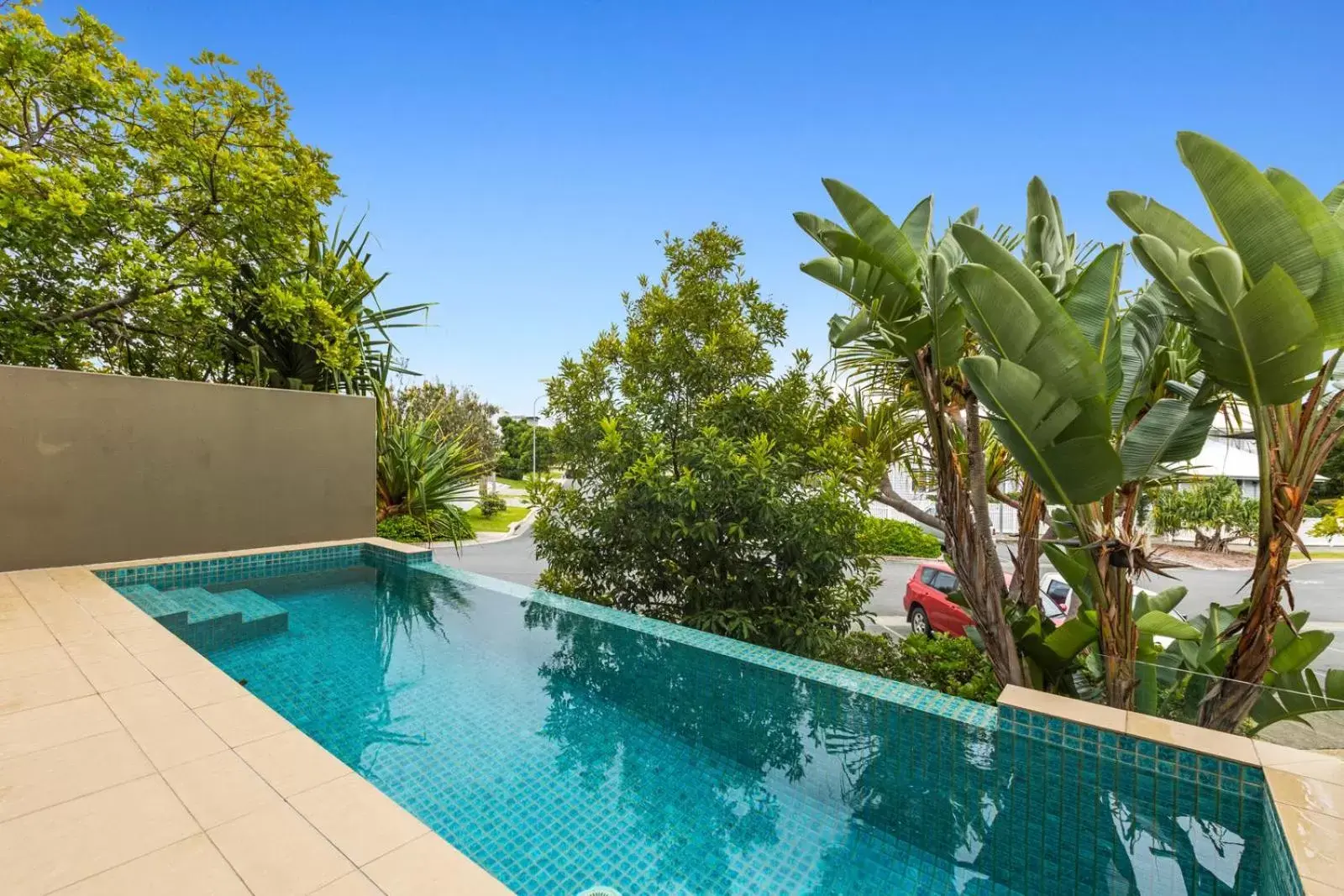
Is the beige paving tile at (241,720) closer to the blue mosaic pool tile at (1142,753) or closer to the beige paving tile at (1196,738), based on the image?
the blue mosaic pool tile at (1142,753)

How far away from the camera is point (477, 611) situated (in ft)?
Answer: 17.6

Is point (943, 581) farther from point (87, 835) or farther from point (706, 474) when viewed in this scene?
point (87, 835)

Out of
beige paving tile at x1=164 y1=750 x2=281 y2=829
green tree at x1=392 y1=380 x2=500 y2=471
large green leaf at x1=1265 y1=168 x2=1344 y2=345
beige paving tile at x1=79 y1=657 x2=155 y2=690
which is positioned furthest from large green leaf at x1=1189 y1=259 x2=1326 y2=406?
green tree at x1=392 y1=380 x2=500 y2=471

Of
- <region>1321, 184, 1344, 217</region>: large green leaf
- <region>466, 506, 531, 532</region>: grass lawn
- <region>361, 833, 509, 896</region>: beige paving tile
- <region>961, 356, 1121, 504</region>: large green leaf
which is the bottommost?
<region>466, 506, 531, 532</region>: grass lawn

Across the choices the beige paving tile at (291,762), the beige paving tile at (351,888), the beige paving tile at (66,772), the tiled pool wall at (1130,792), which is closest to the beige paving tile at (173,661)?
the beige paving tile at (66,772)

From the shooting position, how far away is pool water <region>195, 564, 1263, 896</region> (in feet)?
7.84

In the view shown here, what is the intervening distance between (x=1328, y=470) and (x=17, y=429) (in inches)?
1461

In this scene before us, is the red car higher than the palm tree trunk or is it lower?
lower

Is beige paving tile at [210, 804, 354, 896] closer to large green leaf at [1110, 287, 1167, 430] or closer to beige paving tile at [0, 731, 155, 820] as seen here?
Answer: beige paving tile at [0, 731, 155, 820]

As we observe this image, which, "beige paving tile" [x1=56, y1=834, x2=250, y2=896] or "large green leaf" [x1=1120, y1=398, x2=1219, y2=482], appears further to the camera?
"large green leaf" [x1=1120, y1=398, x2=1219, y2=482]

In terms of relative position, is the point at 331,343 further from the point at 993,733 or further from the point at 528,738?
the point at 993,733

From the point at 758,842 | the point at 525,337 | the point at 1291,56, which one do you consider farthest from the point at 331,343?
the point at 525,337

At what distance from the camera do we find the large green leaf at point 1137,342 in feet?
10.6

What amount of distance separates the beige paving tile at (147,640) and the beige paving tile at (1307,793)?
5.05 m
